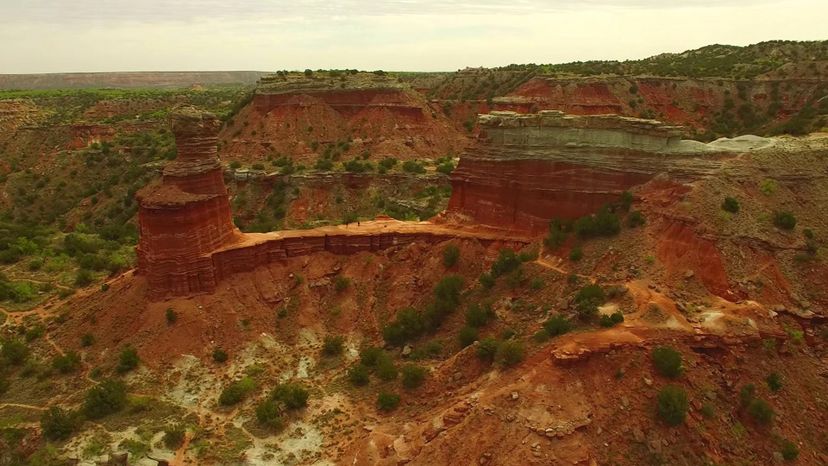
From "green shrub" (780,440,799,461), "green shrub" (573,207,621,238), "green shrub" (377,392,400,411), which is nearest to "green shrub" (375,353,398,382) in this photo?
"green shrub" (377,392,400,411)

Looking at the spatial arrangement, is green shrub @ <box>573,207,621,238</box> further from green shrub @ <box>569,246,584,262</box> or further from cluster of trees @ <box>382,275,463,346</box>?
cluster of trees @ <box>382,275,463,346</box>

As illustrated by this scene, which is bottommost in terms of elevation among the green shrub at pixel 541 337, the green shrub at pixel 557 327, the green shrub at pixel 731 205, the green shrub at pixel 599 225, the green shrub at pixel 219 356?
the green shrub at pixel 219 356

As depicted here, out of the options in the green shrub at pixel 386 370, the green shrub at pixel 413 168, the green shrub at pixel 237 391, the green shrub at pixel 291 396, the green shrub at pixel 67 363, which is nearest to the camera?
the green shrub at pixel 291 396

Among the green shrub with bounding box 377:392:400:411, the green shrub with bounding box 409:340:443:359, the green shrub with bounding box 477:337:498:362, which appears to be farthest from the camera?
the green shrub with bounding box 409:340:443:359

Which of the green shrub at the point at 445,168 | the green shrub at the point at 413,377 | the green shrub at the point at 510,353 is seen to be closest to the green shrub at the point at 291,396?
the green shrub at the point at 413,377

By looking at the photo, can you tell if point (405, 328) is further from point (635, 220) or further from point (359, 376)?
point (635, 220)

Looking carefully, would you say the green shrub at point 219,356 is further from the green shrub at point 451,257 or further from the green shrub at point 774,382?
the green shrub at point 774,382

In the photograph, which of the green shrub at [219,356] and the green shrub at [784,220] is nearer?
the green shrub at [784,220]
